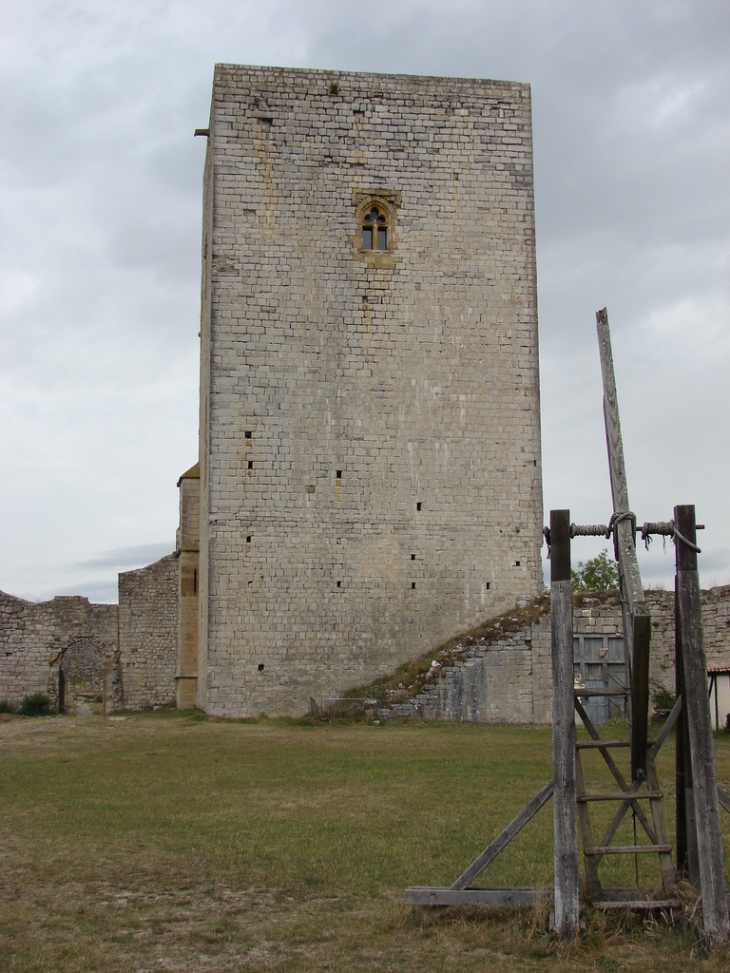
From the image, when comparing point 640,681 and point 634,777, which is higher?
point 640,681

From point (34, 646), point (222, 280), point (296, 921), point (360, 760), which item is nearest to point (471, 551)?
point (222, 280)

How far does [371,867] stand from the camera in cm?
740

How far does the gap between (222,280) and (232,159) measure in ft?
8.53

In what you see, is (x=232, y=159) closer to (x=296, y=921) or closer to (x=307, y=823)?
(x=307, y=823)

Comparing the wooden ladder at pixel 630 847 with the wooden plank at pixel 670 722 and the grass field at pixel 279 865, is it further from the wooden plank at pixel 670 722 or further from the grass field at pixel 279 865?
the grass field at pixel 279 865

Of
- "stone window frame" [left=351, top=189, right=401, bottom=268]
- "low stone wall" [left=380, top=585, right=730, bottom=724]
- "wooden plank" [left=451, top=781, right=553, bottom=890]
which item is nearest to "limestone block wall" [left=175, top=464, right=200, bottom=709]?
"low stone wall" [left=380, top=585, right=730, bottom=724]

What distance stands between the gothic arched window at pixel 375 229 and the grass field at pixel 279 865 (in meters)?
11.7

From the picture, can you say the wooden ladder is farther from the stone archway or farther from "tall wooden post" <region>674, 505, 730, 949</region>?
the stone archway

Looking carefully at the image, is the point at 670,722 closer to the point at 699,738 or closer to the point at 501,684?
the point at 699,738

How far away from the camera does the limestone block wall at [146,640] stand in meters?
27.5

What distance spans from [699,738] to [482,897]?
1.50 metres

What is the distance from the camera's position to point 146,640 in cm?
2784

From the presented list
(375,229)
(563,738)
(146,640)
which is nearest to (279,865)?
(563,738)

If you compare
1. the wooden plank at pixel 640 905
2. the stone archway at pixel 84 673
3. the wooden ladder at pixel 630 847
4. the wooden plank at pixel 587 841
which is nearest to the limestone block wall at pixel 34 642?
the stone archway at pixel 84 673
